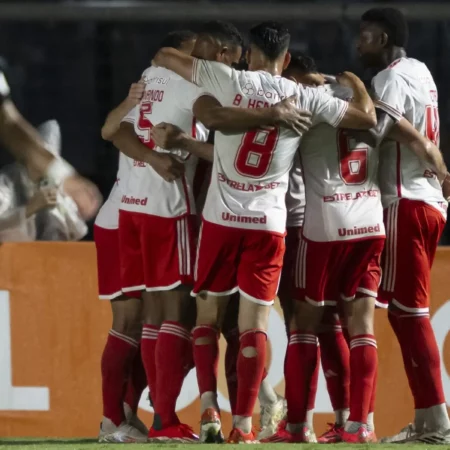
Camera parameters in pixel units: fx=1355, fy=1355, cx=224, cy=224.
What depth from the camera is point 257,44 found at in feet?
18.7

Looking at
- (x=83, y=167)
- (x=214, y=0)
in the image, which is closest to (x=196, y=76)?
(x=83, y=167)

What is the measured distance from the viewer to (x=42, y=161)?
7.80 metres

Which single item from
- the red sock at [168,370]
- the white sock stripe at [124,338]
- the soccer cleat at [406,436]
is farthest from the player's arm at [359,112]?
the white sock stripe at [124,338]

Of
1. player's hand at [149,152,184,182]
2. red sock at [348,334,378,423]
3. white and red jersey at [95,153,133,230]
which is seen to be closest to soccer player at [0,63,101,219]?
white and red jersey at [95,153,133,230]

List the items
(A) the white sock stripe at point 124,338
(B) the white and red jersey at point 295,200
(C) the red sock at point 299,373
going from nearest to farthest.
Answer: (C) the red sock at point 299,373
(B) the white and red jersey at point 295,200
(A) the white sock stripe at point 124,338

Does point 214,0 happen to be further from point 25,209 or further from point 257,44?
point 257,44

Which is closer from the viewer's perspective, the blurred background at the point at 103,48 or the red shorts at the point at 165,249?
the red shorts at the point at 165,249

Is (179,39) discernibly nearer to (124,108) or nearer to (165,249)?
(124,108)

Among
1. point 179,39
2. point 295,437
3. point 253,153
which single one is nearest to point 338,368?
point 295,437

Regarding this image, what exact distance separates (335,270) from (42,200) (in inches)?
87.1

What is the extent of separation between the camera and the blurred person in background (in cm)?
755

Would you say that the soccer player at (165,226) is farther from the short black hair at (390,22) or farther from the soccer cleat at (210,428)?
the short black hair at (390,22)


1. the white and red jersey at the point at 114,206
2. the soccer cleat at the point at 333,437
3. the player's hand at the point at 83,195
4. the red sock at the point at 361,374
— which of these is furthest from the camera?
the player's hand at the point at 83,195

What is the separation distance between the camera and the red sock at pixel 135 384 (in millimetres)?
6598
